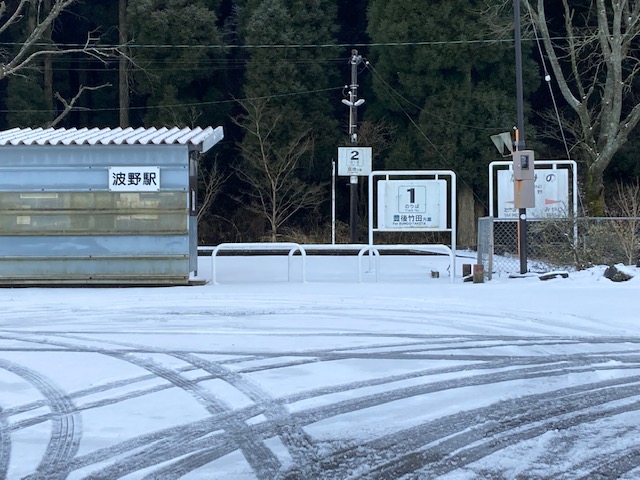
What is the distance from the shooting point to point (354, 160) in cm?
2217

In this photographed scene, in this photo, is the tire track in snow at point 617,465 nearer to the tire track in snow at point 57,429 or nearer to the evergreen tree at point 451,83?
the tire track in snow at point 57,429

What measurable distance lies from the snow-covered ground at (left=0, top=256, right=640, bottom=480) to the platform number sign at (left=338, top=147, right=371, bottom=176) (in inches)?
446

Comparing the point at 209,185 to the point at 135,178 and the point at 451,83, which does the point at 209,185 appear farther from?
the point at 135,178

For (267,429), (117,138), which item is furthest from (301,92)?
(267,429)

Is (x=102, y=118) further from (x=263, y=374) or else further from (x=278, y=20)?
(x=263, y=374)

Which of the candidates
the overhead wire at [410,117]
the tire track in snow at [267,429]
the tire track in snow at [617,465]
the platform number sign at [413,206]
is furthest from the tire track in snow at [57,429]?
the overhead wire at [410,117]

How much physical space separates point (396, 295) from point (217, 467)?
7602 mm

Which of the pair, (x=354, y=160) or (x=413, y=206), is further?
(x=354, y=160)

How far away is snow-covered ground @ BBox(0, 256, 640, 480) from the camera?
4363 millimetres

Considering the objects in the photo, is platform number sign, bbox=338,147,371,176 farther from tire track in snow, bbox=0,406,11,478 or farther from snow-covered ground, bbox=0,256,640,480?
tire track in snow, bbox=0,406,11,478

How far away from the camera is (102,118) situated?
32969 mm

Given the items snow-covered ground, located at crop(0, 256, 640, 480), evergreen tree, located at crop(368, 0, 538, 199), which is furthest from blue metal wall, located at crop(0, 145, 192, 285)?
evergreen tree, located at crop(368, 0, 538, 199)

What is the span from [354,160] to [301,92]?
26.6 feet

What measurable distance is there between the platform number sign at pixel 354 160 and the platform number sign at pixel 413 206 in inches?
299
